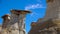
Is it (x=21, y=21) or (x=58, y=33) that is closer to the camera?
(x=58, y=33)

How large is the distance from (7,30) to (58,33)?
8.33m

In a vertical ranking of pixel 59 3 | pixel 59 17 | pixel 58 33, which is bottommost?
pixel 58 33

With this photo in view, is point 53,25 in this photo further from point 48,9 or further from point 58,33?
point 48,9

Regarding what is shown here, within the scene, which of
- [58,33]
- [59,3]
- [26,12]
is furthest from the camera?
[26,12]

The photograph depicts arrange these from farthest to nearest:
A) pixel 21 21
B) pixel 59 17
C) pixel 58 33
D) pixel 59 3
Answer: pixel 21 21
pixel 59 3
pixel 59 17
pixel 58 33

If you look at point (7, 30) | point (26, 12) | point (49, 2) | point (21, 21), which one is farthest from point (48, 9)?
point (7, 30)

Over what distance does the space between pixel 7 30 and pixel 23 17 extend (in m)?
1.91

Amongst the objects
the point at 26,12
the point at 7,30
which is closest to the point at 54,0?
the point at 26,12

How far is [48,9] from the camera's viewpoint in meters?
9.30

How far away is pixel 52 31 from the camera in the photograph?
24.3 feet

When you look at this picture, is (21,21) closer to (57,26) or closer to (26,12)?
(26,12)

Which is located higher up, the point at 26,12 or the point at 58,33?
the point at 26,12

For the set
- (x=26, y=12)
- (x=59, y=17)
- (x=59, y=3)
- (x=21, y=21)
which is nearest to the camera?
(x=59, y=17)

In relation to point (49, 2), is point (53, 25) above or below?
below
